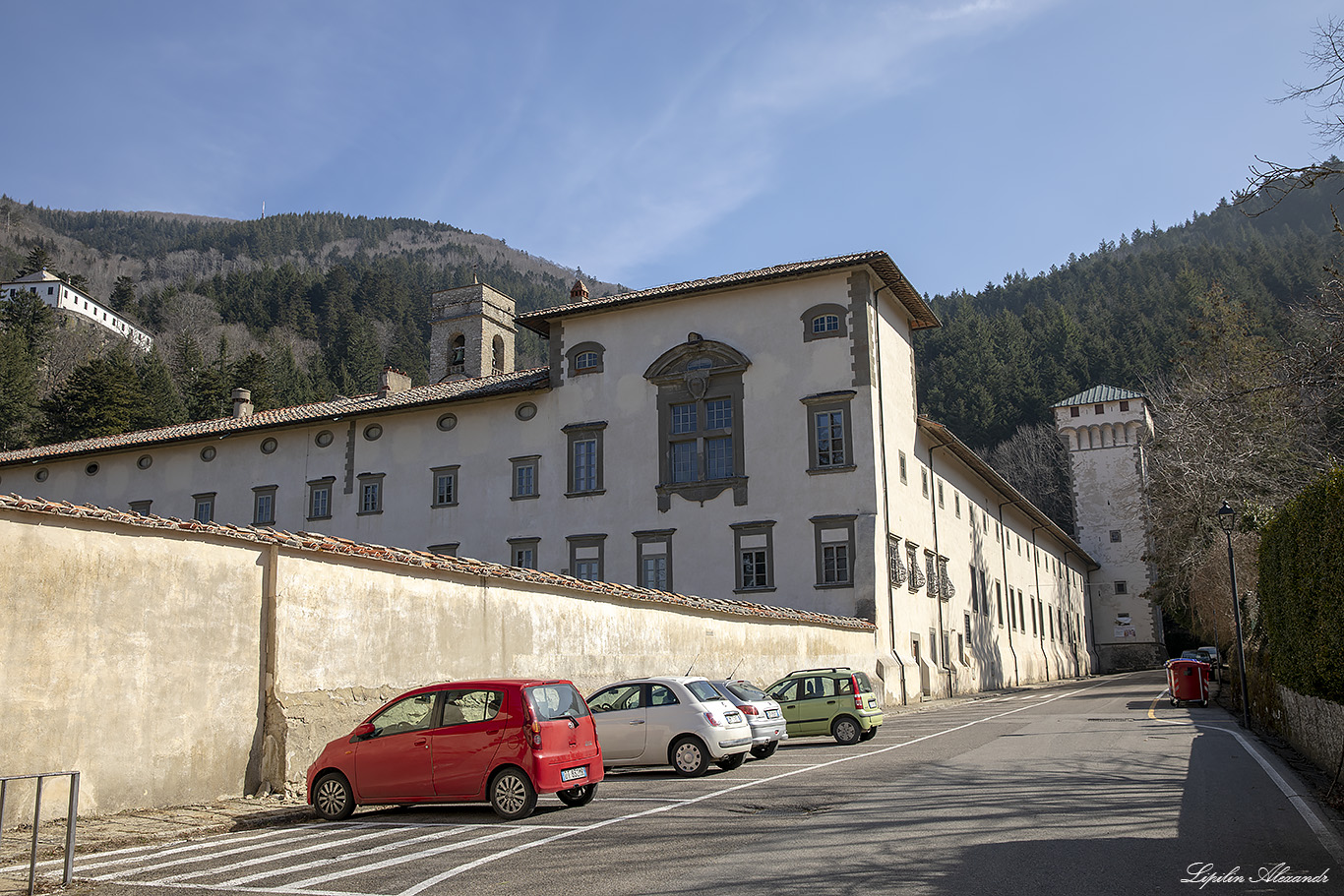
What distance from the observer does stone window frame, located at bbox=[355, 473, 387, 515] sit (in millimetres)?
39312

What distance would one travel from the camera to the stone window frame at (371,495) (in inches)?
1548

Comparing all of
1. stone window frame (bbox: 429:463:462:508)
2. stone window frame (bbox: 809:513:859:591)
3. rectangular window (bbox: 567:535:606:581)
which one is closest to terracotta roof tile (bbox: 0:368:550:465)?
stone window frame (bbox: 429:463:462:508)

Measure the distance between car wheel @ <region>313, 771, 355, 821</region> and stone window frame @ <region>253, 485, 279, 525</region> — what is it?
31.9 metres

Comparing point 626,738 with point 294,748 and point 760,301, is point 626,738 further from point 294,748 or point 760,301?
point 760,301

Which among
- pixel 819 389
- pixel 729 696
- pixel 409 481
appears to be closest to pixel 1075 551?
pixel 819 389

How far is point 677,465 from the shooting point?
117ft

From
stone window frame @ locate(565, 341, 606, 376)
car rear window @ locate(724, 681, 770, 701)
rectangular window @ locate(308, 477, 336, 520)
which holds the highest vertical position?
stone window frame @ locate(565, 341, 606, 376)

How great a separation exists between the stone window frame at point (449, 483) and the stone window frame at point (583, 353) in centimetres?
568

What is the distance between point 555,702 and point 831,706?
9.93m

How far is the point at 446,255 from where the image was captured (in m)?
168

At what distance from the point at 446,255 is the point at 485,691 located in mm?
164760

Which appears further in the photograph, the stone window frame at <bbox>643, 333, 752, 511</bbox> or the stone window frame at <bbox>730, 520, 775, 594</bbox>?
the stone window frame at <bbox>643, 333, 752, 511</bbox>

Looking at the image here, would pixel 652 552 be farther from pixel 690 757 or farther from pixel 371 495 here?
pixel 690 757

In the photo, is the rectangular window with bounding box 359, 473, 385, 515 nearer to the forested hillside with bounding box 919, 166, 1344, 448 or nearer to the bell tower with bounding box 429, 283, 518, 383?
the bell tower with bounding box 429, 283, 518, 383
